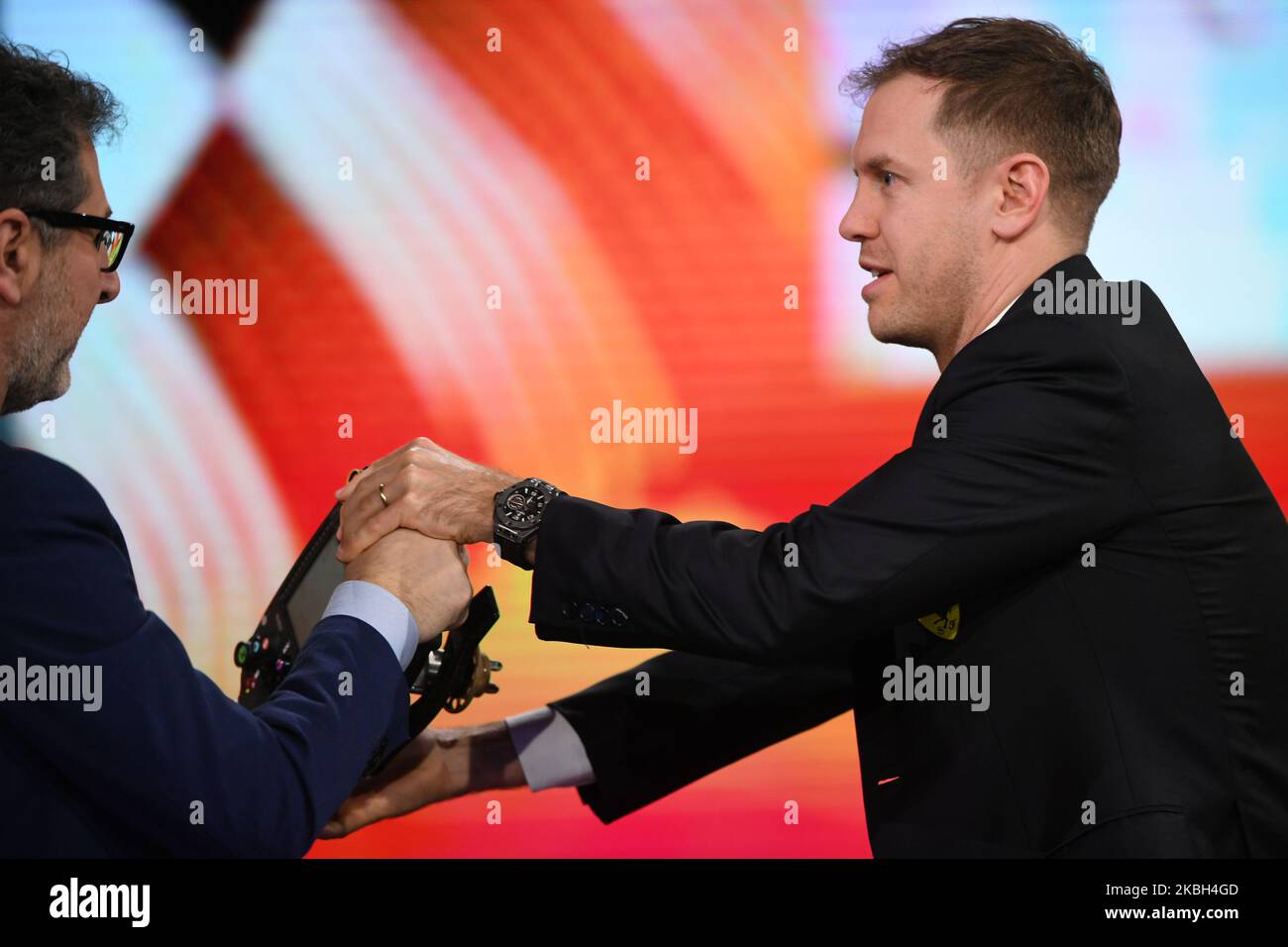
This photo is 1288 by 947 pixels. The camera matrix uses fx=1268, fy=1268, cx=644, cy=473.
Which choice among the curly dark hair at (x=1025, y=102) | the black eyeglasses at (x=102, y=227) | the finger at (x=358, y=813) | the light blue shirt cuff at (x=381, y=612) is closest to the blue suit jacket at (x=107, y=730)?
the light blue shirt cuff at (x=381, y=612)

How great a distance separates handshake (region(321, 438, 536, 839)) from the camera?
2025 mm

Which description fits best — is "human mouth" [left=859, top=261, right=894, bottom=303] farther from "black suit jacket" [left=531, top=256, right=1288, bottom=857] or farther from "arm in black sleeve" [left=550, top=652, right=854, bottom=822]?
"arm in black sleeve" [left=550, top=652, right=854, bottom=822]

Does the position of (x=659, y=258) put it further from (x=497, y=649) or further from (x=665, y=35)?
(x=497, y=649)

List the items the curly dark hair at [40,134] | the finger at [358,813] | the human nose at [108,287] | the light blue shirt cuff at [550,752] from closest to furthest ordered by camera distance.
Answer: the curly dark hair at [40,134], the human nose at [108,287], the finger at [358,813], the light blue shirt cuff at [550,752]

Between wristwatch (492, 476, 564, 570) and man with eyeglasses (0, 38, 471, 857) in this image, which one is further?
wristwatch (492, 476, 564, 570)

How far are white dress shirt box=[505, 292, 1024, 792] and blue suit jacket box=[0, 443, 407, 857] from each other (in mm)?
903

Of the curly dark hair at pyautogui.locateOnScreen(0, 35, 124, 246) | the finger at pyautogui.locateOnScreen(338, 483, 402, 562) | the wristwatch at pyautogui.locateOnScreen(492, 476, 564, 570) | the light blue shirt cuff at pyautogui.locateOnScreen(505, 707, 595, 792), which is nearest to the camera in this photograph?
the curly dark hair at pyautogui.locateOnScreen(0, 35, 124, 246)

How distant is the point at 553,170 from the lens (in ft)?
12.7

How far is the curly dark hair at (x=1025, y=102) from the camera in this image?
2.08 metres

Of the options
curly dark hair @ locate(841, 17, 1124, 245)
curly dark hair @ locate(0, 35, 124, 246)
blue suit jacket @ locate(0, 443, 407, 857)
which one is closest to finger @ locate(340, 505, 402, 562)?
blue suit jacket @ locate(0, 443, 407, 857)

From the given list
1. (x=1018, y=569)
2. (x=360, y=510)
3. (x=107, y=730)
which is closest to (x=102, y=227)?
(x=360, y=510)

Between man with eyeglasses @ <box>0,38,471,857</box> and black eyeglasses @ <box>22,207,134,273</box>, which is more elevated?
black eyeglasses @ <box>22,207,134,273</box>

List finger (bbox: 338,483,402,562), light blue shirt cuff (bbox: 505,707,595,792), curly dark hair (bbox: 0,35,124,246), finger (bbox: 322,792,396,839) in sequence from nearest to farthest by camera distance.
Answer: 1. curly dark hair (bbox: 0,35,124,246)
2. finger (bbox: 338,483,402,562)
3. finger (bbox: 322,792,396,839)
4. light blue shirt cuff (bbox: 505,707,595,792)

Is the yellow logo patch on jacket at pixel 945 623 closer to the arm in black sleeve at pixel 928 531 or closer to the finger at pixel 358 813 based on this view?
the arm in black sleeve at pixel 928 531
